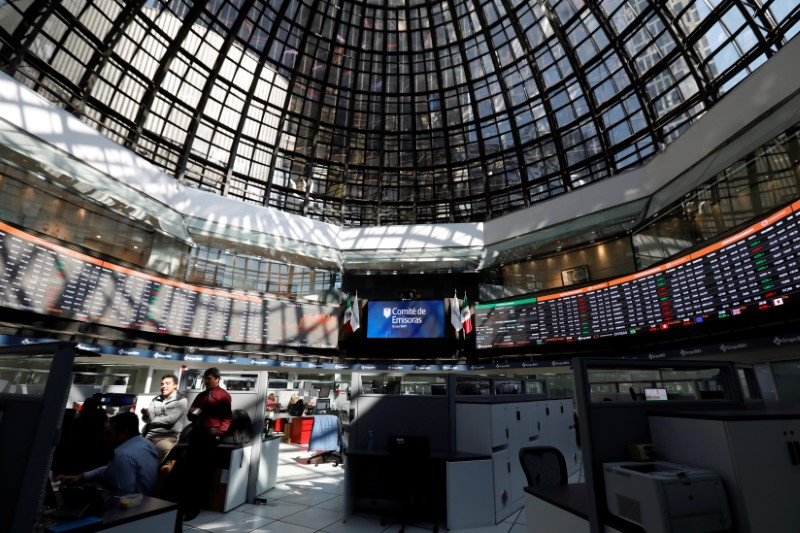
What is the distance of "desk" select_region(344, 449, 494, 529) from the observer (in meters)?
4.74

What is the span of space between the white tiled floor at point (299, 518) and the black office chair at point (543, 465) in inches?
54.4

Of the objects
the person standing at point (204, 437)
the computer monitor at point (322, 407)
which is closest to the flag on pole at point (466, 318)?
the computer monitor at point (322, 407)

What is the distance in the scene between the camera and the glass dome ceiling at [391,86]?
11.1 meters

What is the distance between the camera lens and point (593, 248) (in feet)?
48.4

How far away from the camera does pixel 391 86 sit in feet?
59.8

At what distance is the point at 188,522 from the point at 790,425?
6.05m

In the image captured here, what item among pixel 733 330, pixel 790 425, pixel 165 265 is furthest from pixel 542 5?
pixel 165 265

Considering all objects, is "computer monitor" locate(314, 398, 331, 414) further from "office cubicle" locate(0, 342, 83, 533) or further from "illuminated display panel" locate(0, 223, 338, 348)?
"office cubicle" locate(0, 342, 83, 533)

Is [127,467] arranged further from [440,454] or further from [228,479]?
[440,454]

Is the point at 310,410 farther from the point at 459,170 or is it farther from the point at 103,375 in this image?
the point at 459,170

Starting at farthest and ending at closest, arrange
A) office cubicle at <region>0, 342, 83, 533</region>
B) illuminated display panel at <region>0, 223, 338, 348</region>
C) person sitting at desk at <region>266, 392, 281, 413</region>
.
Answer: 1. person sitting at desk at <region>266, 392, 281, 413</region>
2. illuminated display panel at <region>0, 223, 338, 348</region>
3. office cubicle at <region>0, 342, 83, 533</region>

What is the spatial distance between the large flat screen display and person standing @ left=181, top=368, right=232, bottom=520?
428 inches

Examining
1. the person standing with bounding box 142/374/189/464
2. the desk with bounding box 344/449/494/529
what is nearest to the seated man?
the person standing with bounding box 142/374/189/464

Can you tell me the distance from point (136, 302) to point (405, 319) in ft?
31.6
